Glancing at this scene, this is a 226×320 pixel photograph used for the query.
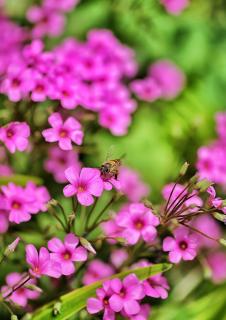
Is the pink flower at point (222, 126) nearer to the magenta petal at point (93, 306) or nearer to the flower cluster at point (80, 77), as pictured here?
the flower cluster at point (80, 77)

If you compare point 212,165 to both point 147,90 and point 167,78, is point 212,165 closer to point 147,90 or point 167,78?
point 147,90

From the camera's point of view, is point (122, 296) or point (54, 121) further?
point (54, 121)

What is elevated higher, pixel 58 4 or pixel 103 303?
pixel 58 4

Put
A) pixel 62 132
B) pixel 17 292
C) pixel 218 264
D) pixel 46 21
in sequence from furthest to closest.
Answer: pixel 46 21 → pixel 218 264 → pixel 62 132 → pixel 17 292

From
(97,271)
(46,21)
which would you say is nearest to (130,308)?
(97,271)

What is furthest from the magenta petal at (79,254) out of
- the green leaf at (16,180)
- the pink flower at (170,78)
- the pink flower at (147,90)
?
the pink flower at (170,78)

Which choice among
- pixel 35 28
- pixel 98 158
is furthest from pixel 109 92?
pixel 35 28
